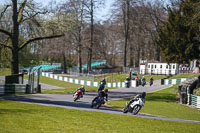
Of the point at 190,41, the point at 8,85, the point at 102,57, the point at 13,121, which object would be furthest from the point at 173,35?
the point at 102,57

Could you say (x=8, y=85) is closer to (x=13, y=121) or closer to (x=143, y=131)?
(x=13, y=121)

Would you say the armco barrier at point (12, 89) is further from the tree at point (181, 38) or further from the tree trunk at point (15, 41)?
the tree at point (181, 38)

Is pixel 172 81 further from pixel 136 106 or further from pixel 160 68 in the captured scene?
pixel 136 106

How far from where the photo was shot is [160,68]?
55.4 meters

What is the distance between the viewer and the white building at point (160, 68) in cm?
5384

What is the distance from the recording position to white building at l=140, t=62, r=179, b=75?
53844 mm

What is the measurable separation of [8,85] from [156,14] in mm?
41917

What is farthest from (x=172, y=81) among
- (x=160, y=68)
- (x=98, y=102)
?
(x=98, y=102)

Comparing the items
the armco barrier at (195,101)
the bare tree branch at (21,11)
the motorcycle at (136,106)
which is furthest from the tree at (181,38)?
the bare tree branch at (21,11)

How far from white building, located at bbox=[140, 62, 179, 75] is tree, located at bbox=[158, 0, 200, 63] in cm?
1965

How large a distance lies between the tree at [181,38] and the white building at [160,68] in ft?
64.5

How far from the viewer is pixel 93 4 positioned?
173 feet

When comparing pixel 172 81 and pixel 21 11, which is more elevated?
pixel 21 11

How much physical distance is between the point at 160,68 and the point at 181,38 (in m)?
24.7
